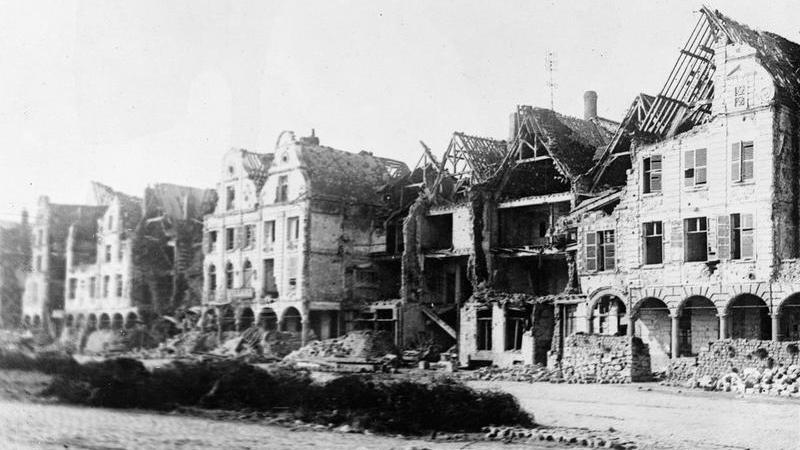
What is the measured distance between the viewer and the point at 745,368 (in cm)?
3114

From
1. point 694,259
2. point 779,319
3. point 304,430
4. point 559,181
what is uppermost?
point 559,181

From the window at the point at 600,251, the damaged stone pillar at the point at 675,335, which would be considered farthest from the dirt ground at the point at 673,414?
the window at the point at 600,251

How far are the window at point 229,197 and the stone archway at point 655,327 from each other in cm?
3022

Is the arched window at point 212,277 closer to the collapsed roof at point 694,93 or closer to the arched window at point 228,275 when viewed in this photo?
the arched window at point 228,275

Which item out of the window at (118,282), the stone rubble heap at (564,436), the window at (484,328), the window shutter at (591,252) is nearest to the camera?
the stone rubble heap at (564,436)

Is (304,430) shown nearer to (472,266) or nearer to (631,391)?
(631,391)

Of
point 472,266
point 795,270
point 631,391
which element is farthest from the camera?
point 472,266

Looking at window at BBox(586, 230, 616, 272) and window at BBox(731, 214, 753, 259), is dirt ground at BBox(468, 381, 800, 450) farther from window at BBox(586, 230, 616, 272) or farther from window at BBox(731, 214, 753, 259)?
window at BBox(586, 230, 616, 272)

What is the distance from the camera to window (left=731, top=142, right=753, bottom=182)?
118ft

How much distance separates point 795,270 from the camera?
34.3 metres

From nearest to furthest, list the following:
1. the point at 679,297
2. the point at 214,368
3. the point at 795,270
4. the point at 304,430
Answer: the point at 304,430 → the point at 214,368 → the point at 795,270 → the point at 679,297

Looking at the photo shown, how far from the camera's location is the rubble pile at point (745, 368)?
96.4 feet

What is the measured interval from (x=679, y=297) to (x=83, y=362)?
2327cm

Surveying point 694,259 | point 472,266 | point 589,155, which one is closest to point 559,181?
point 589,155
